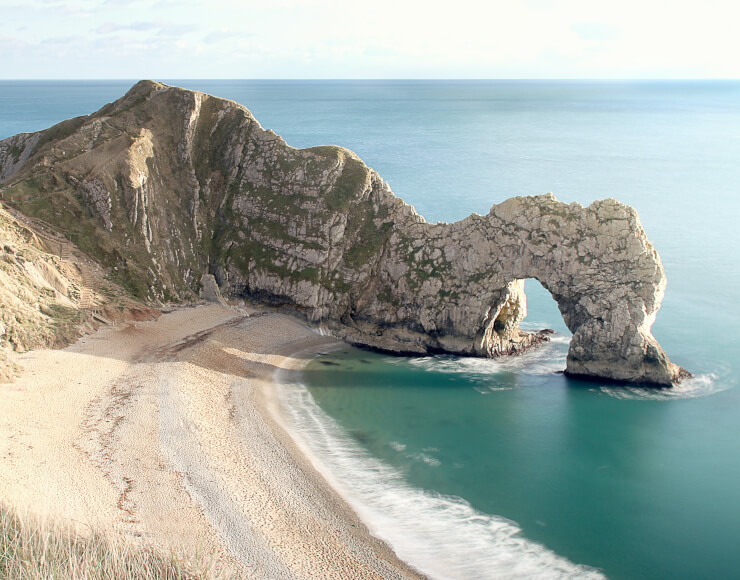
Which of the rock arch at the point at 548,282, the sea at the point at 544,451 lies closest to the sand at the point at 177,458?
the sea at the point at 544,451

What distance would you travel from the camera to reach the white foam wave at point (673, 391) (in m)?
42.5

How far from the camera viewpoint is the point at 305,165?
53.9m

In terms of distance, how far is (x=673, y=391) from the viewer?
142ft

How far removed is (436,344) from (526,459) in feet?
48.9

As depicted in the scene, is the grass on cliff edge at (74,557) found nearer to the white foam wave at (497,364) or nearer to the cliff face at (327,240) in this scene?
the white foam wave at (497,364)

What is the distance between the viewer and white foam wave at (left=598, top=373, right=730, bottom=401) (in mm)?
42469

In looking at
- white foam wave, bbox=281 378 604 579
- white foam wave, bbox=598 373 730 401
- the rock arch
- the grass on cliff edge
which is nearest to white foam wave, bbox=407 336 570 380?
the rock arch

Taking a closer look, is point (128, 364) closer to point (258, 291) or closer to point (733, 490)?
point (258, 291)

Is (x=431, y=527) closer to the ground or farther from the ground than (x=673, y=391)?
closer to the ground

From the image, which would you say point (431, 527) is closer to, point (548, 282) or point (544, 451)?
point (544, 451)

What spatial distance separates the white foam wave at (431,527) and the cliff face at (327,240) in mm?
16212

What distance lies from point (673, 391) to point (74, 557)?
37.7 metres

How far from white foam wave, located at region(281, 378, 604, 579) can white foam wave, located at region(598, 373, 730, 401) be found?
55.2 feet

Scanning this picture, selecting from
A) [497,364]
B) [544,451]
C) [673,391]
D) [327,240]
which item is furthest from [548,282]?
[327,240]
